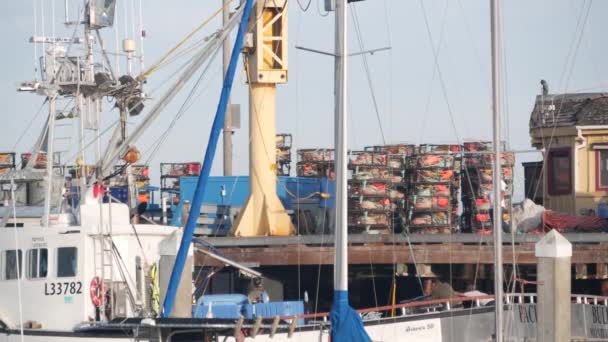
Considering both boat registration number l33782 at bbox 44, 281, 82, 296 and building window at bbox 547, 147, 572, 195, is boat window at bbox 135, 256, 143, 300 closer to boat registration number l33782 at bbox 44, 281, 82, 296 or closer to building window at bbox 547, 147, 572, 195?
boat registration number l33782 at bbox 44, 281, 82, 296

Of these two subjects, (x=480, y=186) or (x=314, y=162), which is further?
(x=314, y=162)

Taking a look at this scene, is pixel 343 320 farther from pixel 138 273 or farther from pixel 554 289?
pixel 138 273

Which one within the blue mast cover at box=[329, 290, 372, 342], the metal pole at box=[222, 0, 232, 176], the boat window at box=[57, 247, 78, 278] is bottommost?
the blue mast cover at box=[329, 290, 372, 342]

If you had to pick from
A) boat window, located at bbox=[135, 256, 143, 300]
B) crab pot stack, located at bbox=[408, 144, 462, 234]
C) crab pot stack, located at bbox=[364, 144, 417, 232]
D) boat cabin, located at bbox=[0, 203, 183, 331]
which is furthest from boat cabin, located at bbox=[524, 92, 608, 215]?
boat cabin, located at bbox=[0, 203, 183, 331]

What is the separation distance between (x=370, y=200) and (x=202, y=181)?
13098 millimetres

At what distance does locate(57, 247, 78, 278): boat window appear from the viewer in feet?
79.5

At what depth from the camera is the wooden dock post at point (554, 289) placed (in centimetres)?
2319

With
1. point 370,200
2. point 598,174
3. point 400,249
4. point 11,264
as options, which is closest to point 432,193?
point 370,200

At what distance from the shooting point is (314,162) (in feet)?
130

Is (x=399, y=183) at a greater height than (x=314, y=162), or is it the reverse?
(x=314, y=162)

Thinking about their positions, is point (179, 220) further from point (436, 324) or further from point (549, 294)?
point (549, 294)

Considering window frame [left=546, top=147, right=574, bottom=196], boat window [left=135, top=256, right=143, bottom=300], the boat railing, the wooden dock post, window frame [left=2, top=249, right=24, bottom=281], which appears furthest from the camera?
window frame [left=546, top=147, right=574, bottom=196]

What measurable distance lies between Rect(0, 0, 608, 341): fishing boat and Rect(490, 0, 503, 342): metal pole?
40mm

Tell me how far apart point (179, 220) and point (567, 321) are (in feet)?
42.8
